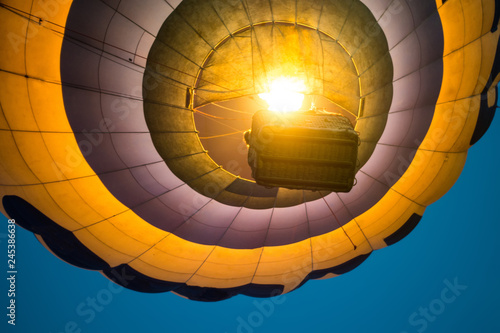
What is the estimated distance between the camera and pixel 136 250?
10.6 feet

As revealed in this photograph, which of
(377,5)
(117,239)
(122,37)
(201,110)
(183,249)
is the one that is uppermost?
(377,5)

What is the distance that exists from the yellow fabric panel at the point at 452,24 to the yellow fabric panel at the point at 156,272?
3.22m

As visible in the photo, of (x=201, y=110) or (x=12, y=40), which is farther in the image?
(x=201, y=110)

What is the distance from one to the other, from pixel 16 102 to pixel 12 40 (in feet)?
1.41

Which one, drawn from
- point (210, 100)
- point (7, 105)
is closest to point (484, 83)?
point (210, 100)

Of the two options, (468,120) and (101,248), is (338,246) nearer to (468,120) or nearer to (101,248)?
(468,120)

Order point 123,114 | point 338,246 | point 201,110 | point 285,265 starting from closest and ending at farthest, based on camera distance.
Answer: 1. point 123,114
2. point 201,110
3. point 338,246
4. point 285,265

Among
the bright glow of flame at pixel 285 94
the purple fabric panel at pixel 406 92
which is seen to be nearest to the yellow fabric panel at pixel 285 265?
the bright glow of flame at pixel 285 94

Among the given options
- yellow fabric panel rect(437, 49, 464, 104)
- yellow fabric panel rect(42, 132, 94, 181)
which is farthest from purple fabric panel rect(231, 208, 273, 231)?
yellow fabric panel rect(437, 49, 464, 104)

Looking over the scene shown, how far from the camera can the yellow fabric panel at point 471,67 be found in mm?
2520

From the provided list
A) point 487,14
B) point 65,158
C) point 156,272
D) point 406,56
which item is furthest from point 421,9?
point 156,272

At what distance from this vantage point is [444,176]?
124 inches

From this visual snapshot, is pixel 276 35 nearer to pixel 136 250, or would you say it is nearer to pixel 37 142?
pixel 37 142

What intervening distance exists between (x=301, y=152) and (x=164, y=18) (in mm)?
1394
